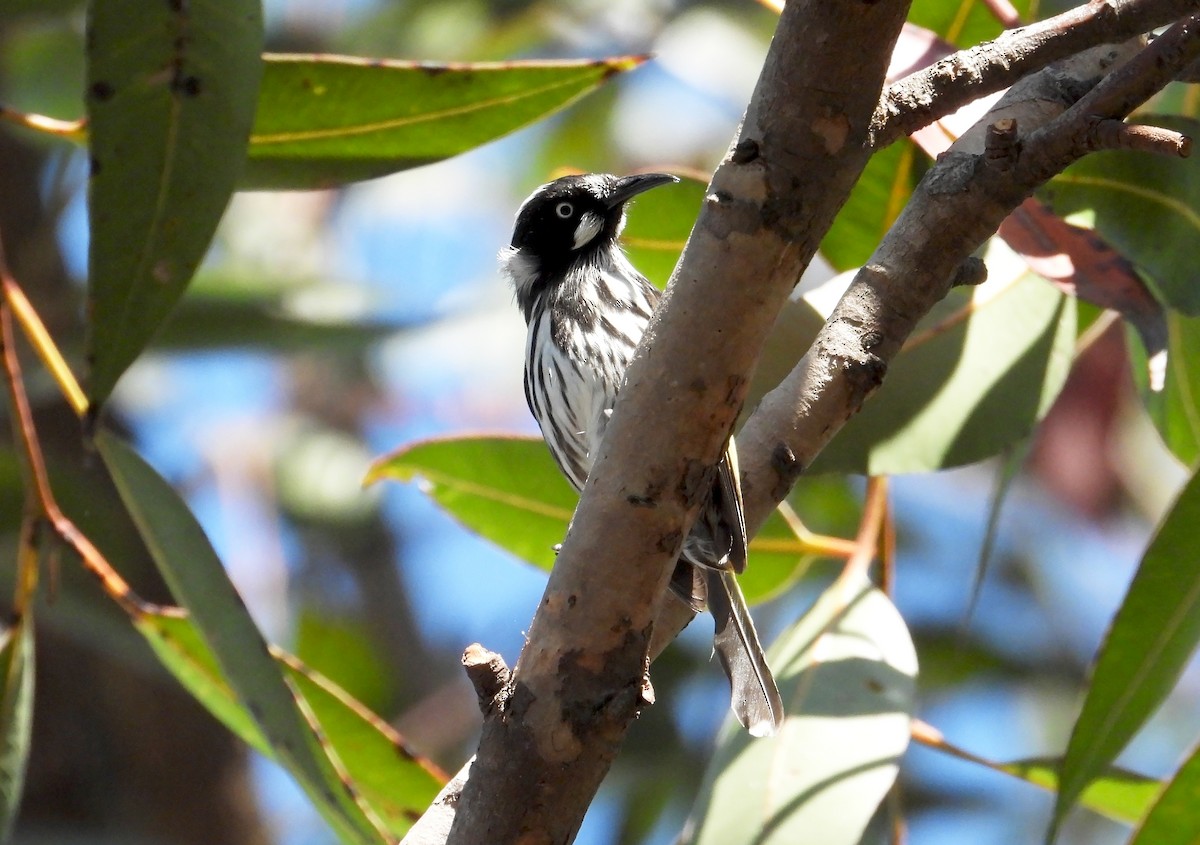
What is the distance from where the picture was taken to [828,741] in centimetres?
239

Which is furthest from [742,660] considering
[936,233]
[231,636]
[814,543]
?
[936,233]

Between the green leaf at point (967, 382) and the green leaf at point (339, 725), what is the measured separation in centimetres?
97

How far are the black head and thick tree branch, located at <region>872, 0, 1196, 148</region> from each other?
1486 millimetres

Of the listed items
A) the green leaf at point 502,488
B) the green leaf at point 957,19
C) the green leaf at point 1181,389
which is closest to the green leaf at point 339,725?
the green leaf at point 502,488

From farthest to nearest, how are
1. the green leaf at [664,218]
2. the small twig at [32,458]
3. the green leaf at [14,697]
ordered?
the green leaf at [664,218]
the green leaf at [14,697]
the small twig at [32,458]

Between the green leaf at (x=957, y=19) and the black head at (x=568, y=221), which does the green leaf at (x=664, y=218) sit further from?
the green leaf at (x=957, y=19)

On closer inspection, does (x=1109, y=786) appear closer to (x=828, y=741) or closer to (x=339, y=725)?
(x=828, y=741)

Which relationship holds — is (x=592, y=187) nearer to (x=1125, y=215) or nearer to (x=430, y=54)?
(x=1125, y=215)

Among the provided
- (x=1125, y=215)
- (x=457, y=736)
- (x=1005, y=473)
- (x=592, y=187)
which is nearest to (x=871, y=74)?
(x=1125, y=215)

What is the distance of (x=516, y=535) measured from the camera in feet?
9.84

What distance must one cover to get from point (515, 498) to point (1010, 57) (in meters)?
1.53

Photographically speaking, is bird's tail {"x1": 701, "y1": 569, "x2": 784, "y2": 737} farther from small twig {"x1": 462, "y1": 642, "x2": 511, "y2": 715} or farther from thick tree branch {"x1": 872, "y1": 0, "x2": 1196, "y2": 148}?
thick tree branch {"x1": 872, "y1": 0, "x2": 1196, "y2": 148}

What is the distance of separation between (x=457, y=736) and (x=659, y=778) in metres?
1.01

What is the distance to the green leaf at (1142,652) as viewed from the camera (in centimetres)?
236
